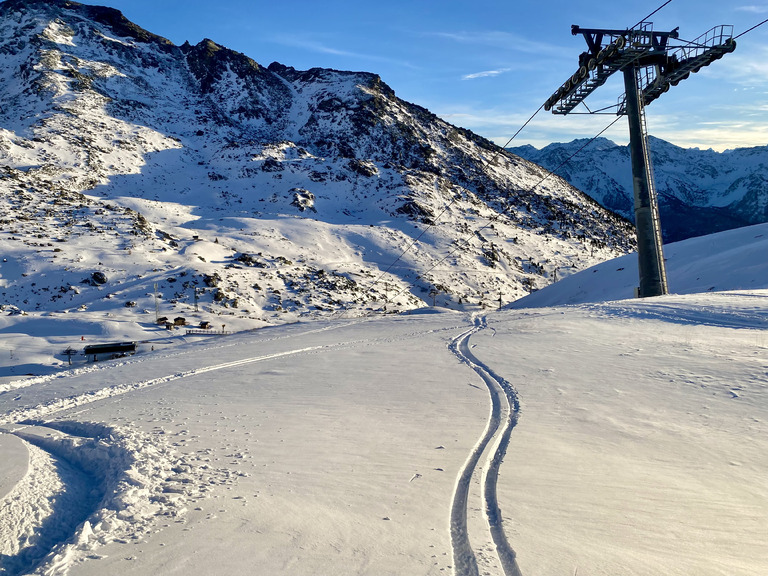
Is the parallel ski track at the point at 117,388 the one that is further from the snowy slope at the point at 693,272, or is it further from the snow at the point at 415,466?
the snowy slope at the point at 693,272

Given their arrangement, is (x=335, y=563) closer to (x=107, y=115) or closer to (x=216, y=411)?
(x=216, y=411)

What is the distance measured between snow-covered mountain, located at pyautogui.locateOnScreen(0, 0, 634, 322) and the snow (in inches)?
1144

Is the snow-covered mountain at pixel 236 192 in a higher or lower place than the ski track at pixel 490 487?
higher

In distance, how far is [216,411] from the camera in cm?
847

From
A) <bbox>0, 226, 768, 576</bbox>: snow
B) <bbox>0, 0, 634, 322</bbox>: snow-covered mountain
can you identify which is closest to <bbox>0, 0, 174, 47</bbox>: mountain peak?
<bbox>0, 0, 634, 322</bbox>: snow-covered mountain

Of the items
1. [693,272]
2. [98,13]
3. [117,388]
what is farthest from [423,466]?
[98,13]

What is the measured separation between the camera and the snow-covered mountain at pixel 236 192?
4103 centimetres

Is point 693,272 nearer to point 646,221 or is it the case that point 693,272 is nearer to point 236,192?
point 646,221

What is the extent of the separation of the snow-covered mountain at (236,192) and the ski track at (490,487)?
31983 mm

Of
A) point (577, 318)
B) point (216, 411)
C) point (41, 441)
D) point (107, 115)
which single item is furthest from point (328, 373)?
point (107, 115)

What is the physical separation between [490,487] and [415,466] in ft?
3.30

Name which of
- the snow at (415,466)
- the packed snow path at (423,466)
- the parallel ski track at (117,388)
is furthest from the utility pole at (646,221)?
the parallel ski track at (117,388)

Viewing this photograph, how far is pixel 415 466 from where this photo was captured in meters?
5.62

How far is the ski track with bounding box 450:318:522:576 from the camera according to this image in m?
3.76
